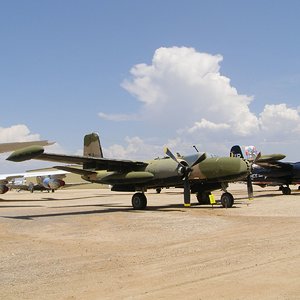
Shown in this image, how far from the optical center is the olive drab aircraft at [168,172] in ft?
72.5

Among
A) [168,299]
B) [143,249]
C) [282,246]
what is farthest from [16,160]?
[168,299]

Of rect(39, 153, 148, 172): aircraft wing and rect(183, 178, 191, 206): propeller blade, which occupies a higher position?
rect(39, 153, 148, 172): aircraft wing

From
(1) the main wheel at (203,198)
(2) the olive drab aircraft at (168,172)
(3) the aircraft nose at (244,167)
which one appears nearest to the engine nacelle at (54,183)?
(2) the olive drab aircraft at (168,172)

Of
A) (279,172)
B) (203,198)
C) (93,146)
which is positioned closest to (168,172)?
(203,198)

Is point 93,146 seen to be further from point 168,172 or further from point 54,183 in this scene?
point 54,183

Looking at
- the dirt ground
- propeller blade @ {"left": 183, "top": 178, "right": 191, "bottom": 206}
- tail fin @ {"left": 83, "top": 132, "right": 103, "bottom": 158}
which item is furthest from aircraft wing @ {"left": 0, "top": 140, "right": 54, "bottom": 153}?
the dirt ground

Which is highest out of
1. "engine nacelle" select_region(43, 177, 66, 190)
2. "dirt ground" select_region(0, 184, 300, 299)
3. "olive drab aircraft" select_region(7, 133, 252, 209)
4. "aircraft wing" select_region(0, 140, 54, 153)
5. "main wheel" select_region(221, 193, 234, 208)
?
"aircraft wing" select_region(0, 140, 54, 153)

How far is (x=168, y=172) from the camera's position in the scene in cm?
2261

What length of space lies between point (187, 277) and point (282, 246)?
13.0 feet

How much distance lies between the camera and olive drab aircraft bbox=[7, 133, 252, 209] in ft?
72.5

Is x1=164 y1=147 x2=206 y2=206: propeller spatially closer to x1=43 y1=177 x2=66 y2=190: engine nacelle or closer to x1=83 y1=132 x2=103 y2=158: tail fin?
x1=83 y1=132 x2=103 y2=158: tail fin

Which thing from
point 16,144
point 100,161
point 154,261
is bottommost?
point 154,261

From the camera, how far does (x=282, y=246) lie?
1020 cm

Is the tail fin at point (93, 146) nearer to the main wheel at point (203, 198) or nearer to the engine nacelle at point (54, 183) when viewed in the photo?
the main wheel at point (203, 198)
